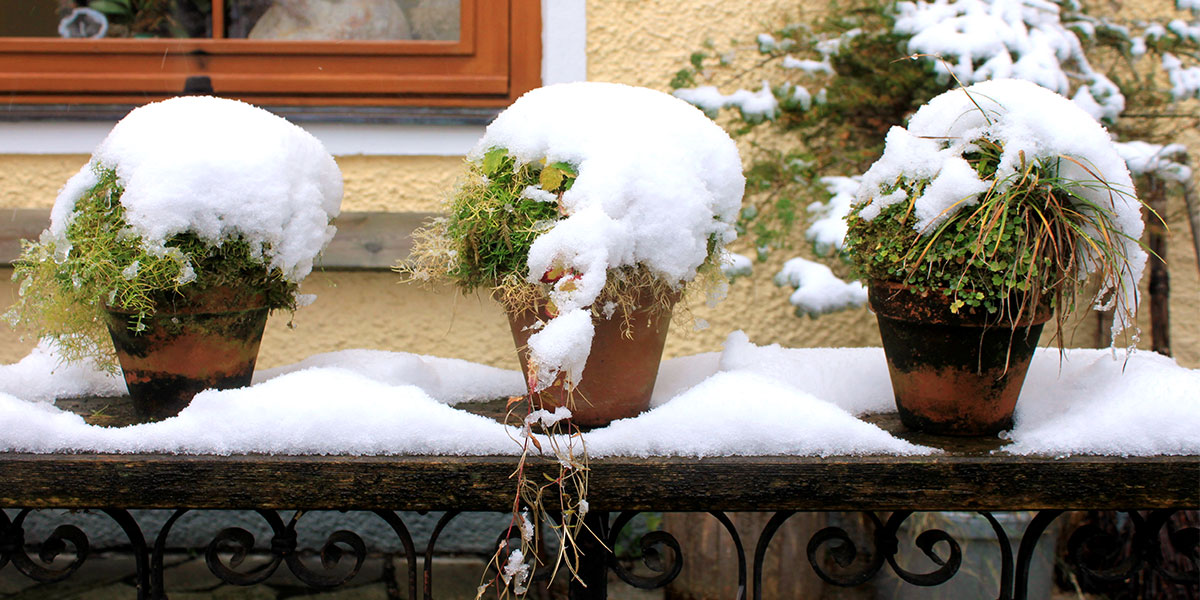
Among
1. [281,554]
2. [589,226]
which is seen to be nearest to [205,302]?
[281,554]

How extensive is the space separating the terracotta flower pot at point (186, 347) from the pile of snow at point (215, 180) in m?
0.09

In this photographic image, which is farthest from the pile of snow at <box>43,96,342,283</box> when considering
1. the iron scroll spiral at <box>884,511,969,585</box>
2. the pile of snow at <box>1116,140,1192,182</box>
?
the pile of snow at <box>1116,140,1192,182</box>

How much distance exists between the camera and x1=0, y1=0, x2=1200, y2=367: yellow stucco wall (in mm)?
1947

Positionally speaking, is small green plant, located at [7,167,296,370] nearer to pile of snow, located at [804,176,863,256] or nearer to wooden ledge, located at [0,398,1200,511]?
wooden ledge, located at [0,398,1200,511]

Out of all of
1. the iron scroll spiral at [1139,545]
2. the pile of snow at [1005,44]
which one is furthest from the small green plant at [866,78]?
the iron scroll spiral at [1139,545]

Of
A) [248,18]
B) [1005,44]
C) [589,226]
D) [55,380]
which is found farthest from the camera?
[248,18]

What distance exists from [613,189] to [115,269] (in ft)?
2.12

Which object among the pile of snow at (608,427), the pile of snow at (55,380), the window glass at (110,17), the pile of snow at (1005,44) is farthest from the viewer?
the window glass at (110,17)

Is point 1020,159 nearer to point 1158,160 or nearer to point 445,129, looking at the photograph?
point 1158,160

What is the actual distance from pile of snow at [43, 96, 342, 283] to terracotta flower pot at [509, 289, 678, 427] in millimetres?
329

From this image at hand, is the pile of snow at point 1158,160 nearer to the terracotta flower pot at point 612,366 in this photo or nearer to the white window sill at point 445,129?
the white window sill at point 445,129

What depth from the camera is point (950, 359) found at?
3.41 feet

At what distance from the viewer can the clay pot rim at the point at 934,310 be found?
1.00 meters

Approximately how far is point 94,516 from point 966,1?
2539 mm
